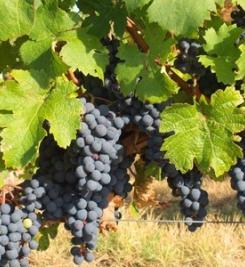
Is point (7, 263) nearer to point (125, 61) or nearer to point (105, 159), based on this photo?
point (105, 159)

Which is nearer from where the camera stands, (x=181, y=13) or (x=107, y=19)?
(x=181, y=13)

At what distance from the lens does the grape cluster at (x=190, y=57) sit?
51.0 inches

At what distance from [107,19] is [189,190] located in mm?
420

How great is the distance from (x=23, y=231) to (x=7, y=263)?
0.29ft

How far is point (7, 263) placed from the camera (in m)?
1.36

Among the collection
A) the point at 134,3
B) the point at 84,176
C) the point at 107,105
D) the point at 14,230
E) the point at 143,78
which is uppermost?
the point at 134,3

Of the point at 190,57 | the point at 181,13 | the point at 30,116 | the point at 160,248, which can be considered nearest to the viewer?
the point at 181,13

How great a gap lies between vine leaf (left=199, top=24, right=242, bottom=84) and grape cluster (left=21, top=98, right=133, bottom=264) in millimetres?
221

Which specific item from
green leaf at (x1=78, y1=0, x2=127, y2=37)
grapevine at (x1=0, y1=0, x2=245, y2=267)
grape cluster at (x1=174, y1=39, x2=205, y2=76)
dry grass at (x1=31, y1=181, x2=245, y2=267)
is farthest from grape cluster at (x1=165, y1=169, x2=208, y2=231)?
dry grass at (x1=31, y1=181, x2=245, y2=267)

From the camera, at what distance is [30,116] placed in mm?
1164

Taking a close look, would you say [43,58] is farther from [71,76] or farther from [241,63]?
[241,63]

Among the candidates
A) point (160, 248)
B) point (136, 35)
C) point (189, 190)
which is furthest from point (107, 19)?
point (160, 248)

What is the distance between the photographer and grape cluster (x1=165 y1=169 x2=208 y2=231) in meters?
1.37

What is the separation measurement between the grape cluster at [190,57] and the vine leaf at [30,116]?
0.86ft
